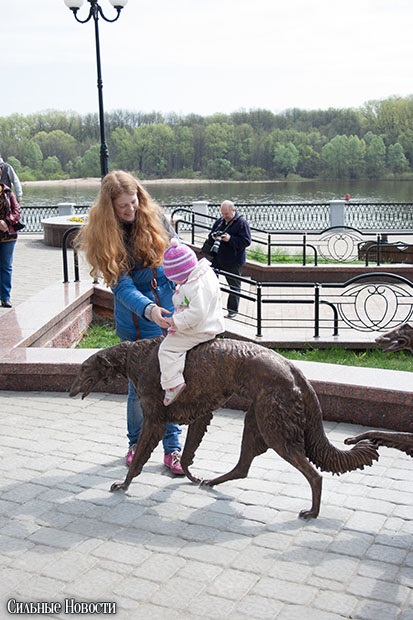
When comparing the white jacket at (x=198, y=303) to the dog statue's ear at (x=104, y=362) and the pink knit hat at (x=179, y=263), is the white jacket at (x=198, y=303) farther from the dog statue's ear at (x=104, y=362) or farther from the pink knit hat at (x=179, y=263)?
the dog statue's ear at (x=104, y=362)

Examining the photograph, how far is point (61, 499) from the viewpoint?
4.26 metres

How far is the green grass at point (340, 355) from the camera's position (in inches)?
292

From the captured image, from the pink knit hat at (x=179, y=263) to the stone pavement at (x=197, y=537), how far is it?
1361 mm

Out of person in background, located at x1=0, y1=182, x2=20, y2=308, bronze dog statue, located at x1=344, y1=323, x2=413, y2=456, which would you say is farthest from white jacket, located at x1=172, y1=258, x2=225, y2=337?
person in background, located at x1=0, y1=182, x2=20, y2=308

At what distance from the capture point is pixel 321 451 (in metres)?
3.92

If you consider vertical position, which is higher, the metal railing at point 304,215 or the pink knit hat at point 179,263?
the pink knit hat at point 179,263

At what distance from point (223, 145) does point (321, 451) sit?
183 feet

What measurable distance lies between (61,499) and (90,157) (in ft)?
166

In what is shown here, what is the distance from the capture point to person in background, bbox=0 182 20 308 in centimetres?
888

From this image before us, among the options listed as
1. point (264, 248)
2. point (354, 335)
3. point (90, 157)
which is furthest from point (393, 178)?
point (354, 335)

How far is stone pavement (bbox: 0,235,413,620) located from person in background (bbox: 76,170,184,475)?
Result: 49 centimetres

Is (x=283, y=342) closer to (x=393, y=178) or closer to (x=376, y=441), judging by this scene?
(x=376, y=441)

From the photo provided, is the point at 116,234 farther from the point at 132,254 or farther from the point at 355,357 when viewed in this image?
the point at 355,357

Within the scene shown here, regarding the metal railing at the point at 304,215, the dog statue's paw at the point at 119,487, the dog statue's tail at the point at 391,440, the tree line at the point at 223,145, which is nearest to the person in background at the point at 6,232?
the dog statue's paw at the point at 119,487
